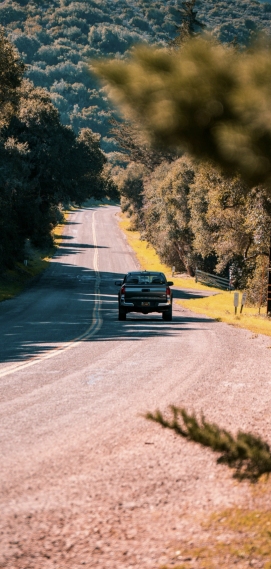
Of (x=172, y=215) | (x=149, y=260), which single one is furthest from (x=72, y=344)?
(x=149, y=260)

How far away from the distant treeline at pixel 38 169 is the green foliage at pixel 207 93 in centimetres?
4458

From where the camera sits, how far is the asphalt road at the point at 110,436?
14.8 feet

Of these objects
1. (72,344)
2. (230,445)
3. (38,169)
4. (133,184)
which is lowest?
(72,344)

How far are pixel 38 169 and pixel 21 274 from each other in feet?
29.1

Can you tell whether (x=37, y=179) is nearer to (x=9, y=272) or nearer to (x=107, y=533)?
(x=9, y=272)

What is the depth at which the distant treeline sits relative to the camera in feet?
161

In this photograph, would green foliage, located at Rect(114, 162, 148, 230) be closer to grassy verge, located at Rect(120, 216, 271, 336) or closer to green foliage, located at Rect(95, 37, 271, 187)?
grassy verge, located at Rect(120, 216, 271, 336)

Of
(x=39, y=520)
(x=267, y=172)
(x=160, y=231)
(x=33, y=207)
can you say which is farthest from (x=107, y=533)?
(x=160, y=231)

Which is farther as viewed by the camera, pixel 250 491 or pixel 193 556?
pixel 250 491

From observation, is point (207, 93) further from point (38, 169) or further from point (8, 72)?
point (38, 169)

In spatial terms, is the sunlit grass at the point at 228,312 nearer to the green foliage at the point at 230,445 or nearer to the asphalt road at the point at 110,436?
the asphalt road at the point at 110,436

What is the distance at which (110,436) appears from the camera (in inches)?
305

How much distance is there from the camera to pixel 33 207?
52.3 meters

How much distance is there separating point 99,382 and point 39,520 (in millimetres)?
7266
